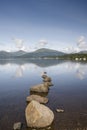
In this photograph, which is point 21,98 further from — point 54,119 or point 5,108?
point 54,119

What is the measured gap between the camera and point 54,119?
23484mm

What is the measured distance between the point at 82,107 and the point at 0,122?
1313cm

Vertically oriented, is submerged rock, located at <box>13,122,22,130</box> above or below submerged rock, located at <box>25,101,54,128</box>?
below

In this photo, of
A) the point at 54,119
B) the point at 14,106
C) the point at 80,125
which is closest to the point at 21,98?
the point at 14,106

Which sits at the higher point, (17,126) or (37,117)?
(37,117)

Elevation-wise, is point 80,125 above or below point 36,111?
below

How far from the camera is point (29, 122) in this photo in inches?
838

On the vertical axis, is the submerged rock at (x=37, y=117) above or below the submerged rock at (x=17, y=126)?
above

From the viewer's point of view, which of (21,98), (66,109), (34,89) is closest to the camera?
(66,109)

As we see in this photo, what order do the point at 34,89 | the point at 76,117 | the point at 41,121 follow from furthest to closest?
1. the point at 34,89
2. the point at 76,117
3. the point at 41,121

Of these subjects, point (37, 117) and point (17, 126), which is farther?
point (17, 126)

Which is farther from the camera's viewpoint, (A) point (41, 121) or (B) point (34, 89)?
(B) point (34, 89)

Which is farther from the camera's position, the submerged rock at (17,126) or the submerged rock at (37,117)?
the submerged rock at (37,117)

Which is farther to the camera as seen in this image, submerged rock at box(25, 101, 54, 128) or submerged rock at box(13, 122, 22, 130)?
submerged rock at box(25, 101, 54, 128)
